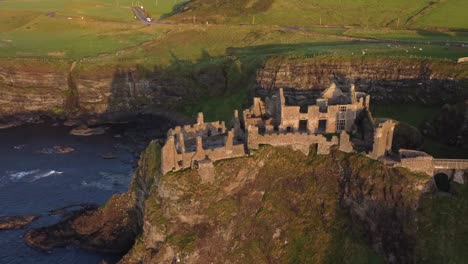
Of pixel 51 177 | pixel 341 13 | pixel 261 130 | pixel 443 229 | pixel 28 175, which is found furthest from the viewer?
pixel 341 13

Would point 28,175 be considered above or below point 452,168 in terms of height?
below

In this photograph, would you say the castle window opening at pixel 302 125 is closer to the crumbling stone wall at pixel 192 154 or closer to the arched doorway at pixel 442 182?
the crumbling stone wall at pixel 192 154

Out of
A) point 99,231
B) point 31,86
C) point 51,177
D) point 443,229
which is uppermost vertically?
point 443,229

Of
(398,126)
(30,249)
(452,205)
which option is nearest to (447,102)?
(398,126)

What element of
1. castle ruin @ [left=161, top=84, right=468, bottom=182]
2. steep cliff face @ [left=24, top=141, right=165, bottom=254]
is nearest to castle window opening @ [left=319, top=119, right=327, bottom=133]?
castle ruin @ [left=161, top=84, right=468, bottom=182]

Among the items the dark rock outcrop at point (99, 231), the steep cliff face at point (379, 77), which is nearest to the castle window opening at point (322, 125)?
the dark rock outcrop at point (99, 231)

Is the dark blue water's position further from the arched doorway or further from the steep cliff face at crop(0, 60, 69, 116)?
the arched doorway

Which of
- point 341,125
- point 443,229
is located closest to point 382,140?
point 341,125

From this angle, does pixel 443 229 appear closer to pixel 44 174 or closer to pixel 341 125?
Result: pixel 341 125
